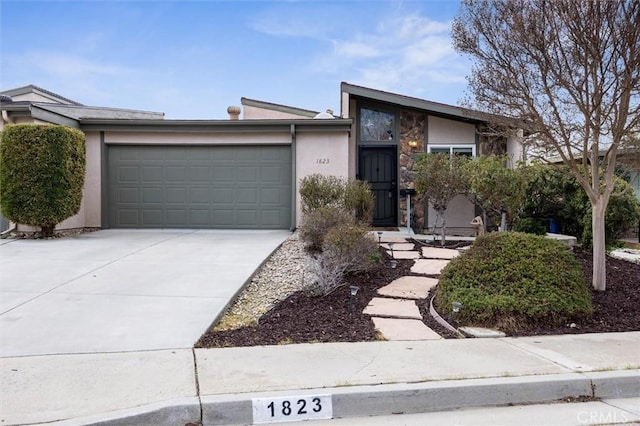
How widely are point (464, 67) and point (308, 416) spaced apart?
524cm

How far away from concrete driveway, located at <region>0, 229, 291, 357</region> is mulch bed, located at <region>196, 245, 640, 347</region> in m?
0.58

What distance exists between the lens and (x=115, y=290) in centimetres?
593

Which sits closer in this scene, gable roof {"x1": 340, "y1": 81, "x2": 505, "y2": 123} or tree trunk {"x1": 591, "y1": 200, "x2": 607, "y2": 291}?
tree trunk {"x1": 591, "y1": 200, "x2": 607, "y2": 291}

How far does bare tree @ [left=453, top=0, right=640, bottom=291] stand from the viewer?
497cm

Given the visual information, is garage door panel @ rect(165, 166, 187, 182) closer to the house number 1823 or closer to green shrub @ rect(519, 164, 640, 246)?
green shrub @ rect(519, 164, 640, 246)

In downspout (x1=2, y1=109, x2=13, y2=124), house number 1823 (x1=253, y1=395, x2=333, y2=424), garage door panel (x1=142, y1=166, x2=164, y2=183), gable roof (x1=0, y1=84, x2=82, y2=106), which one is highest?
gable roof (x1=0, y1=84, x2=82, y2=106)

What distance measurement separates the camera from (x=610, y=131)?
5594mm

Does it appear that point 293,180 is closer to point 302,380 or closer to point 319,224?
point 319,224

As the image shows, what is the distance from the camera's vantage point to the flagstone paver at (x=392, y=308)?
17.6 ft

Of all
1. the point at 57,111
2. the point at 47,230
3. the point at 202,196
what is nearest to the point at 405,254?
the point at 202,196

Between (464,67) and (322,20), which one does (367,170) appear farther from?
(464,67)

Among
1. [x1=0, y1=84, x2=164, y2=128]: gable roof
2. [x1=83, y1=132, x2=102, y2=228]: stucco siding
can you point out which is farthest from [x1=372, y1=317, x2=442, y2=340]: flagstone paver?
[x1=83, y1=132, x2=102, y2=228]: stucco siding

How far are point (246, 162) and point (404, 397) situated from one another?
9.27 metres

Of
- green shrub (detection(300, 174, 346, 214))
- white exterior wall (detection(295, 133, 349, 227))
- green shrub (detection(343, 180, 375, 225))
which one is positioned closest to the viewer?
green shrub (detection(343, 180, 375, 225))
